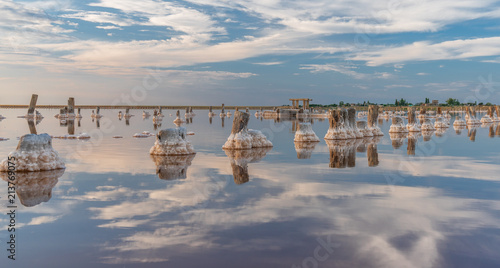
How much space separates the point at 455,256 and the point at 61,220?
Answer: 944 centimetres

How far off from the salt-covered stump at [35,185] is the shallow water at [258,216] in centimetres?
7

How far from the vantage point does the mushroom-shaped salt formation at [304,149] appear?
24016mm

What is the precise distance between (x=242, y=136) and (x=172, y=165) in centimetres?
722

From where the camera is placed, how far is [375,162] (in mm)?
21141

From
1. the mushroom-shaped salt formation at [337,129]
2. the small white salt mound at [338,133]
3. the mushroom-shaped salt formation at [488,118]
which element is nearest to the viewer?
the mushroom-shaped salt formation at [337,129]

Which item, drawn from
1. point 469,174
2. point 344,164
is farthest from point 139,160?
point 469,174

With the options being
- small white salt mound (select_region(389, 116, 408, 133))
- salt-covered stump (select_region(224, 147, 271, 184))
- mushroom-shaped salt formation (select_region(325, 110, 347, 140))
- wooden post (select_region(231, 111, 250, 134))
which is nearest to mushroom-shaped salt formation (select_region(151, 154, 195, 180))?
salt-covered stump (select_region(224, 147, 271, 184))

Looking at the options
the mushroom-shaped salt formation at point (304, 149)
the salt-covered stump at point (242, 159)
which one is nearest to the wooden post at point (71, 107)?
the mushroom-shaped salt formation at point (304, 149)

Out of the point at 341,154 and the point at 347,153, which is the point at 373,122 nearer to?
the point at 347,153

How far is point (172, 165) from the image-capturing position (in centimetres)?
1938

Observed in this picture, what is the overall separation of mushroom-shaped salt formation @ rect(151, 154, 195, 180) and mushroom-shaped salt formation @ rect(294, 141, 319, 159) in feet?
21.5

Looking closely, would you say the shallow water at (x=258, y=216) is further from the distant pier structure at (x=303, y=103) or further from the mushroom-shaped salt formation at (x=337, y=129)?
the distant pier structure at (x=303, y=103)

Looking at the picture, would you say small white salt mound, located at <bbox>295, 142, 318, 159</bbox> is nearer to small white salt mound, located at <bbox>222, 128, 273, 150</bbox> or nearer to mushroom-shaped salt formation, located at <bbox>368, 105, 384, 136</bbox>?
small white salt mound, located at <bbox>222, 128, 273, 150</bbox>

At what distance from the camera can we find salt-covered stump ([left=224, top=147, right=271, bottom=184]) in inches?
649
